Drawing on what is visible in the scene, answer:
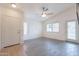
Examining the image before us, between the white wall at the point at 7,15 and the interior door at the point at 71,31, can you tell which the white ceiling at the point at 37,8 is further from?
the interior door at the point at 71,31

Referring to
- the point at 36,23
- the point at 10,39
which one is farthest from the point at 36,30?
the point at 10,39

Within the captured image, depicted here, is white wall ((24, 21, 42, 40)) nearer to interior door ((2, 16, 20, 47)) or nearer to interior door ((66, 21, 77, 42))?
interior door ((2, 16, 20, 47))

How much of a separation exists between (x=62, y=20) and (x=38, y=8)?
0.49 meters

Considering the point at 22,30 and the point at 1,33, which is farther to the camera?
the point at 22,30

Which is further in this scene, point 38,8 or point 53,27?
point 53,27

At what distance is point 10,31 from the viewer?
177cm

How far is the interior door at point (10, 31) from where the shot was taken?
1.70 meters

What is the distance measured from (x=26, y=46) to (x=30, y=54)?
0.54 ft

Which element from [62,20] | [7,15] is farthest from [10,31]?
[62,20]

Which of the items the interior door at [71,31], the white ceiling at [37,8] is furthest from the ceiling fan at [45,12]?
the interior door at [71,31]

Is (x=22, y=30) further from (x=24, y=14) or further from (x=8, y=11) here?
(x=8, y=11)

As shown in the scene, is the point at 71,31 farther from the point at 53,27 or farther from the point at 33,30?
the point at 33,30

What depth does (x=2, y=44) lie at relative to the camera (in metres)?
1.68

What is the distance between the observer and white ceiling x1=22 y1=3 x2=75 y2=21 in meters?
1.65
